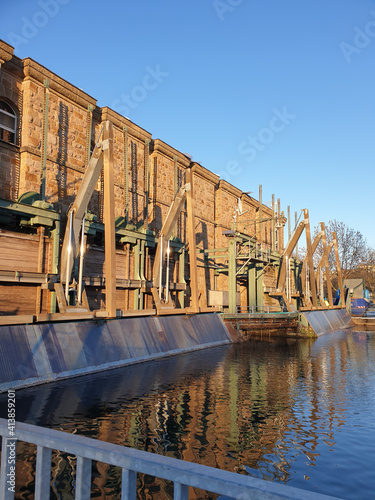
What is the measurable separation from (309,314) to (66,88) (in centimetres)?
2211

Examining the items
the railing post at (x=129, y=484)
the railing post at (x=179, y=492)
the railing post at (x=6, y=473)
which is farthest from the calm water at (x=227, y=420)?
the railing post at (x=179, y=492)

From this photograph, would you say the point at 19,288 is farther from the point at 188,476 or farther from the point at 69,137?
the point at 188,476

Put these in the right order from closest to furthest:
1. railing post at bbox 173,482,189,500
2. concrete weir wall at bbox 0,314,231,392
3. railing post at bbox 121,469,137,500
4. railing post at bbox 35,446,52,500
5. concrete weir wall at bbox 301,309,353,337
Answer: railing post at bbox 173,482,189,500 → railing post at bbox 121,469,137,500 → railing post at bbox 35,446,52,500 → concrete weir wall at bbox 0,314,231,392 → concrete weir wall at bbox 301,309,353,337

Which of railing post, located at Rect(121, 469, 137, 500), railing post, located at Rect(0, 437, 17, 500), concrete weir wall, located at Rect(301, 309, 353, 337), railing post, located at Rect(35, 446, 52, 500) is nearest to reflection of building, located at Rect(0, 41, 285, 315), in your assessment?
concrete weir wall, located at Rect(301, 309, 353, 337)

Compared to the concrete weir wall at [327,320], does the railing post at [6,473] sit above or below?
above

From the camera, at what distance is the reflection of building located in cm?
1538

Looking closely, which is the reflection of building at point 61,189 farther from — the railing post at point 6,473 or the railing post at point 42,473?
the railing post at point 42,473

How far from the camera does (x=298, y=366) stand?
49.3 feet

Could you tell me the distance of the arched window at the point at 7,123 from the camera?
53.0 ft

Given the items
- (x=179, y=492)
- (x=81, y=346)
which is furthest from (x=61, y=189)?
(x=179, y=492)

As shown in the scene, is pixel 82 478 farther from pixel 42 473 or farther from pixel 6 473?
pixel 6 473

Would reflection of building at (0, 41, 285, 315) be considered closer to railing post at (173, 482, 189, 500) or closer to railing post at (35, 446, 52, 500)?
railing post at (35, 446, 52, 500)

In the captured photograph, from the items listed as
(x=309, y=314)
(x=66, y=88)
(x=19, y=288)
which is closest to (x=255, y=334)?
(x=309, y=314)

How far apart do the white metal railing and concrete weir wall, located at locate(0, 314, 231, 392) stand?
820cm
